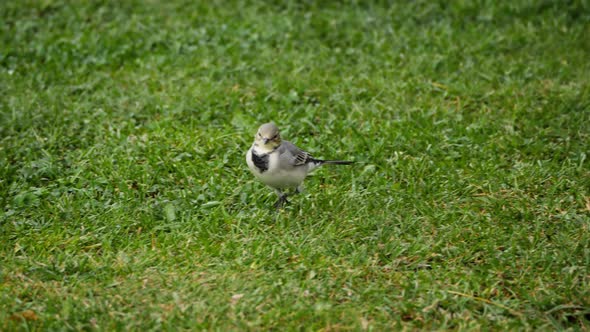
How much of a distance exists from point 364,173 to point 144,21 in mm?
4303

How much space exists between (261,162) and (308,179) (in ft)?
2.93

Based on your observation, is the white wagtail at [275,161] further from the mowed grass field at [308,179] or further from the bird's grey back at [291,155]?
the mowed grass field at [308,179]

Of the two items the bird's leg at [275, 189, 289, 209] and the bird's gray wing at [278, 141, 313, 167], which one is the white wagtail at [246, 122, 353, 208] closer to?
the bird's gray wing at [278, 141, 313, 167]

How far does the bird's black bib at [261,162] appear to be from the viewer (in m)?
5.02

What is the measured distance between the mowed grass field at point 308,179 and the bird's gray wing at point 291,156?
38cm

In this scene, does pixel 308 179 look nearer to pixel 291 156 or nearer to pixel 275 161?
pixel 291 156

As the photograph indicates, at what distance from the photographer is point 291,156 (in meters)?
5.10

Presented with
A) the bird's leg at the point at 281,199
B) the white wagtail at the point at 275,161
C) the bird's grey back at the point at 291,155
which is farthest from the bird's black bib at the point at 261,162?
the bird's leg at the point at 281,199

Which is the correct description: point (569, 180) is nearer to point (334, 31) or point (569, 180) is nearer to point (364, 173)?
point (364, 173)

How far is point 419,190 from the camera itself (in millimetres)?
5520

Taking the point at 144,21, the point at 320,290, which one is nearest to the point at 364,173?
the point at 320,290

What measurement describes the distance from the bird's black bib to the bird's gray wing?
0.12 m

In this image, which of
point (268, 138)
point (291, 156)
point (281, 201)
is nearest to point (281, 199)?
point (281, 201)

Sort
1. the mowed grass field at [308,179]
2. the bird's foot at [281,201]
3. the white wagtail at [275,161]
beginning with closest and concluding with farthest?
the mowed grass field at [308,179]
the white wagtail at [275,161]
the bird's foot at [281,201]
